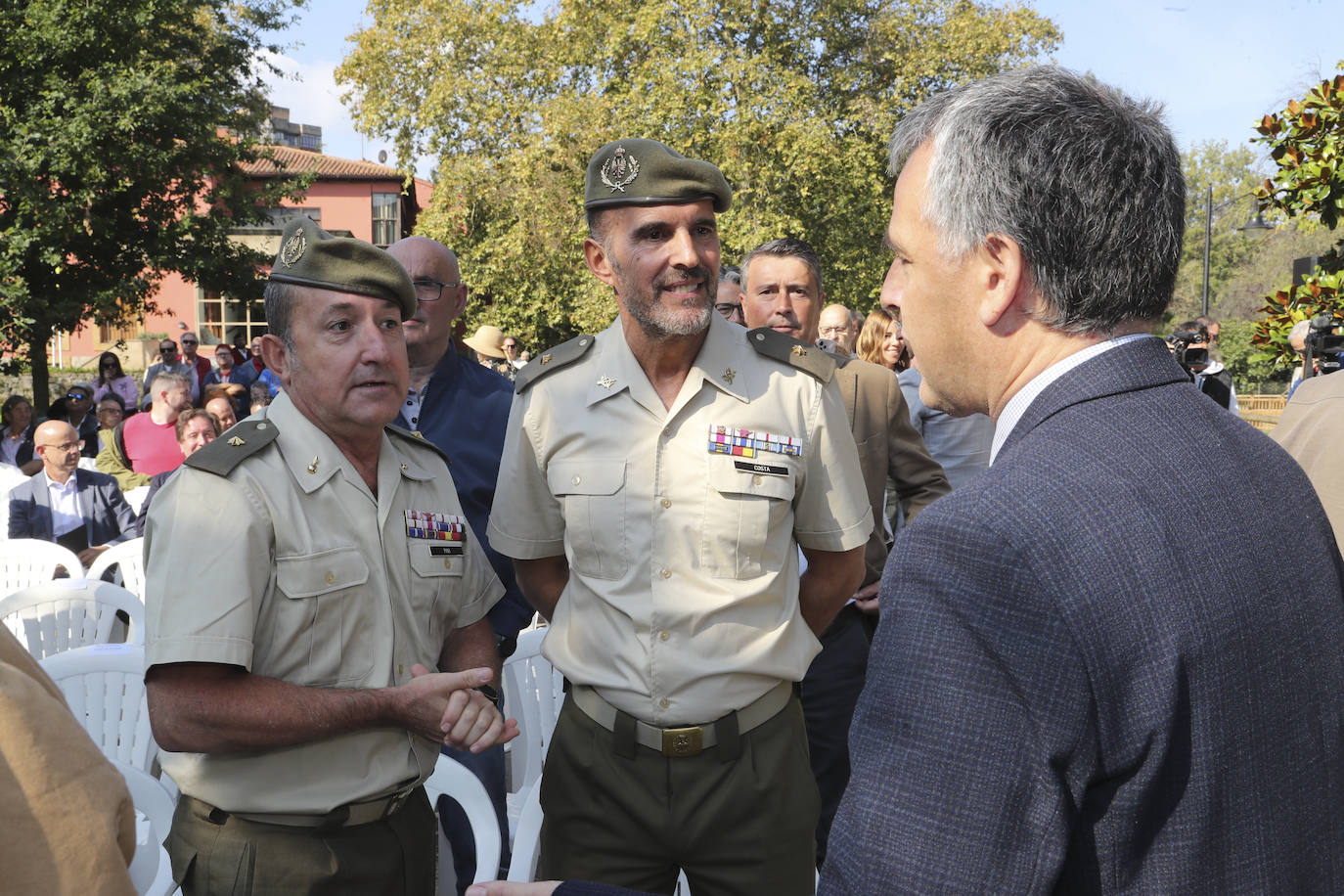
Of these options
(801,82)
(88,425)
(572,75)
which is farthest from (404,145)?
(88,425)

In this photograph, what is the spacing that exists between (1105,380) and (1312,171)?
4.63 meters

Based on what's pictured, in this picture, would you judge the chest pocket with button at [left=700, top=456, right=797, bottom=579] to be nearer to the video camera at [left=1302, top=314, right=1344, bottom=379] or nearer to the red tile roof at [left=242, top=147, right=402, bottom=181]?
the video camera at [left=1302, top=314, right=1344, bottom=379]

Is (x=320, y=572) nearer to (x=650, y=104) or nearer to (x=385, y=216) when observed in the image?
(x=650, y=104)

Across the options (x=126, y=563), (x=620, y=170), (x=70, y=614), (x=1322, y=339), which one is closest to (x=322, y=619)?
(x=620, y=170)

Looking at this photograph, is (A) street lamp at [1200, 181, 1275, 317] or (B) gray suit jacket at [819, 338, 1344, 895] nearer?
(B) gray suit jacket at [819, 338, 1344, 895]

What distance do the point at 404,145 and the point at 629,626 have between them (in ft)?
86.0

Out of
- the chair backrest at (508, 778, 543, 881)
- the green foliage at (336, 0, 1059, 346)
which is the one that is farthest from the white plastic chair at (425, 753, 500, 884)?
the green foliage at (336, 0, 1059, 346)

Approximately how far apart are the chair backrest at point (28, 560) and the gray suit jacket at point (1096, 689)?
5.24 m

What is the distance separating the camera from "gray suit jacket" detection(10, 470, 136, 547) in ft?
19.4

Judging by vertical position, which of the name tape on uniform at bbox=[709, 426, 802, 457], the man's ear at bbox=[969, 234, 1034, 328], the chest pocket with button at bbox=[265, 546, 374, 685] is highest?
the man's ear at bbox=[969, 234, 1034, 328]

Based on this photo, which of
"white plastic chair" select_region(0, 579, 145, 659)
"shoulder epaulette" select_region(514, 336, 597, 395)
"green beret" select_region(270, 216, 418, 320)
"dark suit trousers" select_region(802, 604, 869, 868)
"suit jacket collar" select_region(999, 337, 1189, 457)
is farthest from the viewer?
"white plastic chair" select_region(0, 579, 145, 659)

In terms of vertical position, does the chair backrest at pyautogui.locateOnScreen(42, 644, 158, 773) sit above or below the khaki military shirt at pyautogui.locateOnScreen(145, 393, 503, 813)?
below

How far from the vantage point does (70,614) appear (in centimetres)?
430

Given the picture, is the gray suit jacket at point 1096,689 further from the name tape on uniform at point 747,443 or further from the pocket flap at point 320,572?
the name tape on uniform at point 747,443
